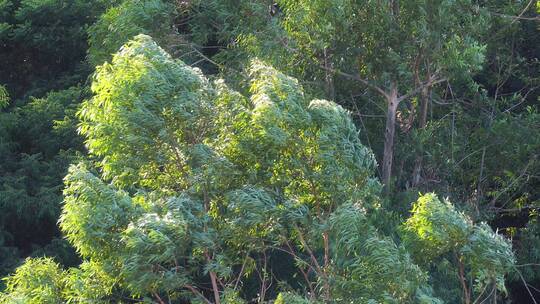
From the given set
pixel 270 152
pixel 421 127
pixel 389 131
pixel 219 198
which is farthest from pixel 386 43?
pixel 219 198

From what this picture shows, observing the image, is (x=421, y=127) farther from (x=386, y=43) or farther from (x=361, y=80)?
(x=386, y=43)

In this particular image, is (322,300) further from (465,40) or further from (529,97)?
(529,97)

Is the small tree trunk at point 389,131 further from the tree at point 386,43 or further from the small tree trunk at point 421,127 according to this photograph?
the small tree trunk at point 421,127

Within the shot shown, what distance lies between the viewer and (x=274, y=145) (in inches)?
357

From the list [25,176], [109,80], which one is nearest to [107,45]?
[25,176]

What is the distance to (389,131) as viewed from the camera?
13.0 m

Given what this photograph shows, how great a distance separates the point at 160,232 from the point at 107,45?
Result: 5.75 metres

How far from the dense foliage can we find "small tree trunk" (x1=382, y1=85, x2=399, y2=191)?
0.07 feet

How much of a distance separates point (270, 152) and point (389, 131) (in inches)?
161

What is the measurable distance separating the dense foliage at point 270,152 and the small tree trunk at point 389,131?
2cm

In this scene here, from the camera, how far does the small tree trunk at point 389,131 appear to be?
42.5 ft

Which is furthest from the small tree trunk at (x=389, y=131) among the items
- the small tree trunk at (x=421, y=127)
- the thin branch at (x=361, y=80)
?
the small tree trunk at (x=421, y=127)

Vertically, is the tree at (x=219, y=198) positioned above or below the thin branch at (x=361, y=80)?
above

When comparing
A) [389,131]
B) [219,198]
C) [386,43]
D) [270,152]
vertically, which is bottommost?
[389,131]
